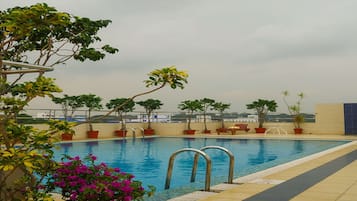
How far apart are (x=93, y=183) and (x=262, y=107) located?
866 inches

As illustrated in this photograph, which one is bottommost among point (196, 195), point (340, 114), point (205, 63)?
point (196, 195)

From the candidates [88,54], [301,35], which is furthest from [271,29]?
[88,54]

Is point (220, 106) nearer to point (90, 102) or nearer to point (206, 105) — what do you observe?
point (206, 105)

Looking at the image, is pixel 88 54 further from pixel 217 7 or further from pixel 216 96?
pixel 216 96

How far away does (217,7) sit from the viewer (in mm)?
13188

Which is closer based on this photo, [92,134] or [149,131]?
[92,134]

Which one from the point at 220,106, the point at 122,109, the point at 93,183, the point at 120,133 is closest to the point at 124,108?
the point at 122,109

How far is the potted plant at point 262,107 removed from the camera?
24.3 m

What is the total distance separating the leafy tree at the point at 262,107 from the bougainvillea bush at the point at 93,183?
2145cm

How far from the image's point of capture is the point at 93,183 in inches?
134

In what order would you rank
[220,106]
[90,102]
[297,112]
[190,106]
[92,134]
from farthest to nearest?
[220,106], [190,106], [297,112], [90,102], [92,134]

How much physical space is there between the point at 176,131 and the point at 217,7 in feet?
37.4

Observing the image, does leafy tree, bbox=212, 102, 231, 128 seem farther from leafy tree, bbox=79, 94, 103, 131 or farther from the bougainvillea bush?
the bougainvillea bush

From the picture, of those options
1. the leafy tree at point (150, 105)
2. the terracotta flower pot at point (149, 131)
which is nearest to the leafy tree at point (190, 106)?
the leafy tree at point (150, 105)
